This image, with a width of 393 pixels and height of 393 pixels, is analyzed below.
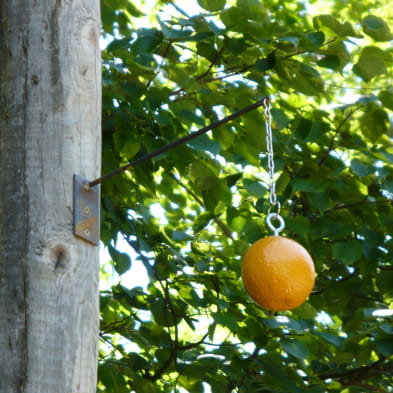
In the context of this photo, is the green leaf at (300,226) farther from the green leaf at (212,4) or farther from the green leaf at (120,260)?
the green leaf at (212,4)

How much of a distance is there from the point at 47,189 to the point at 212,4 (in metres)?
1.39

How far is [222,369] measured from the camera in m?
3.73

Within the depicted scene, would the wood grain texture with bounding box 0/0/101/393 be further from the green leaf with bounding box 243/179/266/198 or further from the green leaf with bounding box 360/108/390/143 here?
the green leaf with bounding box 360/108/390/143

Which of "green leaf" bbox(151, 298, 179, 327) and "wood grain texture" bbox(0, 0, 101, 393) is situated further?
"green leaf" bbox(151, 298, 179, 327)

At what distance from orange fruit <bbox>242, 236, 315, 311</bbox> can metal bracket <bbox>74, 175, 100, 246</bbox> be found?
0.42 m

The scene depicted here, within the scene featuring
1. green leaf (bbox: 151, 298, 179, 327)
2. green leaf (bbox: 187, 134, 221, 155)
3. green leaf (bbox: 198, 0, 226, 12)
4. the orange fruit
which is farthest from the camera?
green leaf (bbox: 151, 298, 179, 327)

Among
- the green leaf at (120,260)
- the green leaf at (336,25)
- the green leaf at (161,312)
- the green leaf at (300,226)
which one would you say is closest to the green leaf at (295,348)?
the green leaf at (300,226)

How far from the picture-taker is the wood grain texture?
1957 millimetres

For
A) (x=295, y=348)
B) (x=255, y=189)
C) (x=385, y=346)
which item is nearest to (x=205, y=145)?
(x=255, y=189)

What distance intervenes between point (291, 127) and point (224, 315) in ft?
3.50

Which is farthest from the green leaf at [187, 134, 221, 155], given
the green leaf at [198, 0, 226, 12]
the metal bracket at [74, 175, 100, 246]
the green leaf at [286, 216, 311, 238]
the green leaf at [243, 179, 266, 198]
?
the metal bracket at [74, 175, 100, 246]

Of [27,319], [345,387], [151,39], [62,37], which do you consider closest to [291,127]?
[151,39]

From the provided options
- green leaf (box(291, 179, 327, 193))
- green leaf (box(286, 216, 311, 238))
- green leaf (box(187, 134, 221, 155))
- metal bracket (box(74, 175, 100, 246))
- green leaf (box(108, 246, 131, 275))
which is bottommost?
metal bracket (box(74, 175, 100, 246))

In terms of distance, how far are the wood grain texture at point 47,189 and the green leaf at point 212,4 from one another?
2.97 feet
